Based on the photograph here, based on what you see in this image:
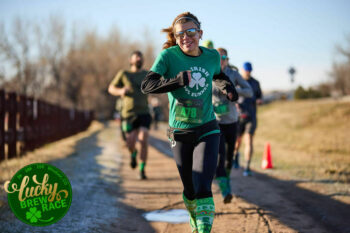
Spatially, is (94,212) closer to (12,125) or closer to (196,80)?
(196,80)

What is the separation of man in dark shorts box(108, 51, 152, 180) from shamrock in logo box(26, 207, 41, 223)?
4.40m

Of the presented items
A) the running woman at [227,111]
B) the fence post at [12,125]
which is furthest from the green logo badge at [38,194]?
the fence post at [12,125]

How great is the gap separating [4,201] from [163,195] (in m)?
2.38

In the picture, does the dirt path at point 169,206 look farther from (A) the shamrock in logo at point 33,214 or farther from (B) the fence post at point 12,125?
(B) the fence post at point 12,125

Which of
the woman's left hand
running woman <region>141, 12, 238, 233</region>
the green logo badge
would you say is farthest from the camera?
the woman's left hand

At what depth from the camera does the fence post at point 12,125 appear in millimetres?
9016

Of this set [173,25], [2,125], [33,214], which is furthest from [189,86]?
[2,125]

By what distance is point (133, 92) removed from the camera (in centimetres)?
777

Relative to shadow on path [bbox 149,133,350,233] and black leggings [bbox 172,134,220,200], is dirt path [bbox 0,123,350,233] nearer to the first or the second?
shadow on path [bbox 149,133,350,233]

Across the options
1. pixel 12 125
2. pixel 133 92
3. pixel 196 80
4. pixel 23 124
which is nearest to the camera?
pixel 196 80

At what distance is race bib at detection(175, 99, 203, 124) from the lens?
11.8ft

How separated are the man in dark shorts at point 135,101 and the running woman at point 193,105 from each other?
4.07 meters

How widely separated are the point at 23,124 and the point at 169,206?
6536 mm

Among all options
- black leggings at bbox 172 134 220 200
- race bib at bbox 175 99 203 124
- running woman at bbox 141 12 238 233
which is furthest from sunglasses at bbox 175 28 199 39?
black leggings at bbox 172 134 220 200
